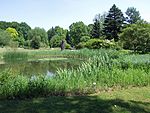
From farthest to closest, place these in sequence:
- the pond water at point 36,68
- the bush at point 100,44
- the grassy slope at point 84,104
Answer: the bush at point 100,44 < the pond water at point 36,68 < the grassy slope at point 84,104

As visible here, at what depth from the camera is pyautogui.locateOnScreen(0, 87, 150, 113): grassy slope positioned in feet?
23.1

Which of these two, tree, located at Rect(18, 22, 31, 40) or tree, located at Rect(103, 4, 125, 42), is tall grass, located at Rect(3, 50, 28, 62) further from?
tree, located at Rect(18, 22, 31, 40)

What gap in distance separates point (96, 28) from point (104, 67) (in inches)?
1946

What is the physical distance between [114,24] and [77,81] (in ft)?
155

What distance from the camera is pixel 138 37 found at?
1272 inches

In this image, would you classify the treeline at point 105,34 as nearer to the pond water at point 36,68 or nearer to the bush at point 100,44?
the bush at point 100,44

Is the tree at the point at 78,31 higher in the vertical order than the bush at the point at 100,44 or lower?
higher

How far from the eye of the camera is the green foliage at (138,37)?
31.6 metres

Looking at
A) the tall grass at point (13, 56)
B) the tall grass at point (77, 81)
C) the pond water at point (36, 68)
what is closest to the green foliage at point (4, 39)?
the tall grass at point (13, 56)

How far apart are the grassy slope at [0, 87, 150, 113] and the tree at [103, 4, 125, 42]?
4715cm

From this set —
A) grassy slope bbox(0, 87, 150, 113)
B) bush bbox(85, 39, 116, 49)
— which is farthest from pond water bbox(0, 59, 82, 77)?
bush bbox(85, 39, 116, 49)

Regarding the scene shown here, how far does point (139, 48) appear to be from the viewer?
109 feet

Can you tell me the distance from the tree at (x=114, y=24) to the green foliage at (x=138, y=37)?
21.2 metres

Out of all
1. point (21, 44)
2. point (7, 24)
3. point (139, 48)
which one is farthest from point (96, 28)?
point (7, 24)
